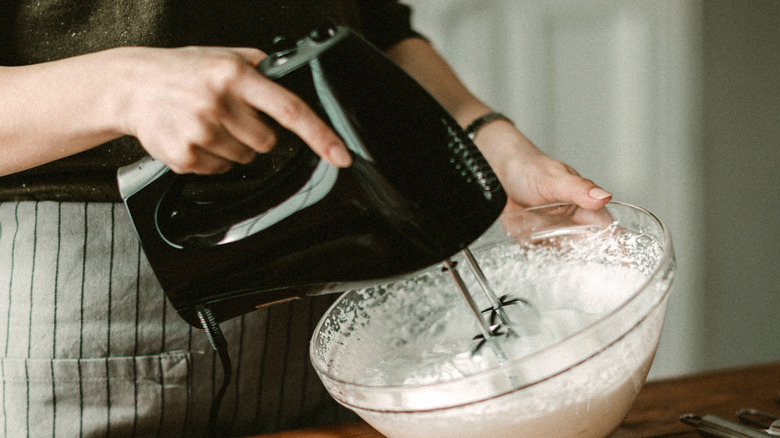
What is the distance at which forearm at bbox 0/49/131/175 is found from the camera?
49 cm

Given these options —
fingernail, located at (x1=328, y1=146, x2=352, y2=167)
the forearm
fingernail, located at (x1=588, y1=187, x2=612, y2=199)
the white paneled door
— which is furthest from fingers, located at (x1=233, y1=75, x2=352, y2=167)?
the white paneled door

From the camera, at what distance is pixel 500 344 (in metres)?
0.55

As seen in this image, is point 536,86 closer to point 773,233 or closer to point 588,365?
point 773,233

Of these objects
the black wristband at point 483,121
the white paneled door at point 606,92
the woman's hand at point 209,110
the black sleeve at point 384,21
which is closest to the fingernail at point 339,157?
the woman's hand at point 209,110

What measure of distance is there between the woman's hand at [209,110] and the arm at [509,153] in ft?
1.01

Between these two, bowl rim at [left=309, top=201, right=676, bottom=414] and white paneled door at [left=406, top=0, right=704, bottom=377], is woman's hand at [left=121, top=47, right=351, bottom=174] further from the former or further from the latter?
white paneled door at [left=406, top=0, right=704, bottom=377]

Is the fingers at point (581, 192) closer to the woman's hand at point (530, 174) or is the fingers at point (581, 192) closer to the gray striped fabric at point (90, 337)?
the woman's hand at point (530, 174)

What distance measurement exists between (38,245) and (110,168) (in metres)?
0.12

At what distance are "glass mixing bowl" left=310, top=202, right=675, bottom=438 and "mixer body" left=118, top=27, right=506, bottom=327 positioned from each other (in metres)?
0.10

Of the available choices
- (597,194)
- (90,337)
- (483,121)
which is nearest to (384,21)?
(483,121)

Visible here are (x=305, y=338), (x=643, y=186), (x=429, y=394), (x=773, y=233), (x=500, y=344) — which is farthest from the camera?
(x=643, y=186)

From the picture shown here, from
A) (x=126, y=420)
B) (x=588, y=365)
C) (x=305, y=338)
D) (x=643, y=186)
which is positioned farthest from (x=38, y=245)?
(x=643, y=186)

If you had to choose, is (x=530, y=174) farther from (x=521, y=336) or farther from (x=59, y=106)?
(x=59, y=106)

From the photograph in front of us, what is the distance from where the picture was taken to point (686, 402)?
700 mm
